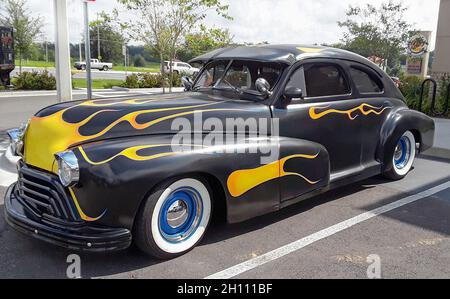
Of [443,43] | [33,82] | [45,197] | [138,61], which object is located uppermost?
[443,43]

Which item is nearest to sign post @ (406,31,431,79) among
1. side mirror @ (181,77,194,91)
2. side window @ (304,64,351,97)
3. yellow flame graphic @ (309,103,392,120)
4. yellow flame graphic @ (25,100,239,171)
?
yellow flame graphic @ (309,103,392,120)

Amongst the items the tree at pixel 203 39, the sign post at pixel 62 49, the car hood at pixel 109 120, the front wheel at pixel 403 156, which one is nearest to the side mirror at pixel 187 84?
the car hood at pixel 109 120

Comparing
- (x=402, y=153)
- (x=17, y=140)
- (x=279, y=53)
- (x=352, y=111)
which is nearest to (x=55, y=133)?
(x=17, y=140)

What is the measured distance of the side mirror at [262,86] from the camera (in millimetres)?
3986

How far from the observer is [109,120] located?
3.39 meters

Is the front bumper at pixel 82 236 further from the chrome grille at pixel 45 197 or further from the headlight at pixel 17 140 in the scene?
the headlight at pixel 17 140

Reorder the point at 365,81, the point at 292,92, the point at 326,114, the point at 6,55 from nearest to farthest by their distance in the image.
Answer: the point at 292,92 → the point at 326,114 → the point at 365,81 → the point at 6,55

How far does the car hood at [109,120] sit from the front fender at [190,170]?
0.14 meters

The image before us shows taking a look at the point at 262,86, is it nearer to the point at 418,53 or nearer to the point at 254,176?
the point at 254,176

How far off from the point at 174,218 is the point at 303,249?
117 centimetres

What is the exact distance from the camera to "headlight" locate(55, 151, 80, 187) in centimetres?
294

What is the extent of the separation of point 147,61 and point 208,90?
260 ft
